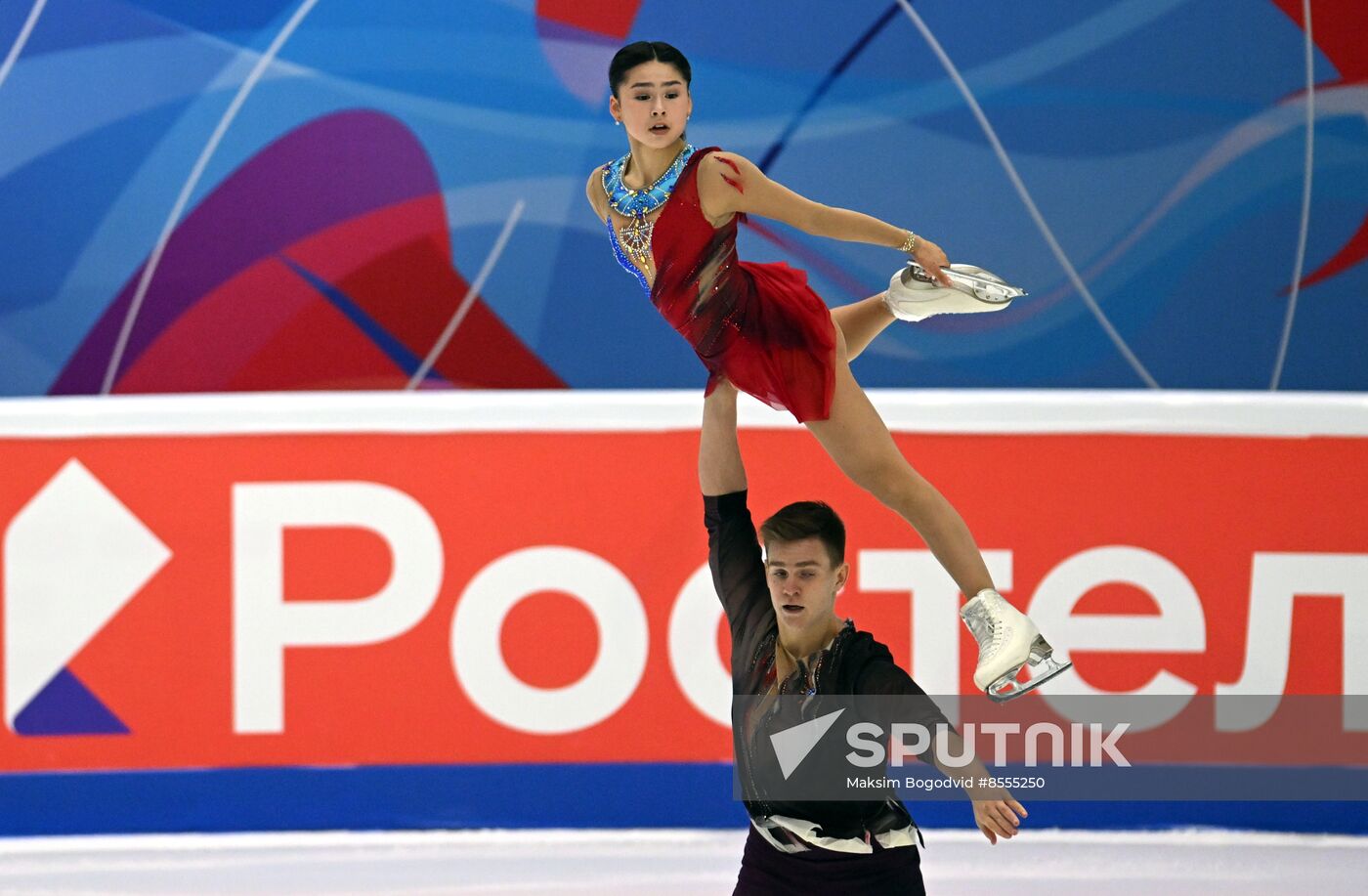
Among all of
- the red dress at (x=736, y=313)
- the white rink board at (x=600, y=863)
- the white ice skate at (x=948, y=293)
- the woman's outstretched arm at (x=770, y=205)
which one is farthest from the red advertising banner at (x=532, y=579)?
the woman's outstretched arm at (x=770, y=205)

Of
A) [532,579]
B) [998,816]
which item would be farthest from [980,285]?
[532,579]

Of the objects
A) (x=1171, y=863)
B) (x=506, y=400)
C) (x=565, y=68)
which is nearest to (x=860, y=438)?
(x=506, y=400)

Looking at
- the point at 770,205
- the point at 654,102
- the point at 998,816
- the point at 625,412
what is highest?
the point at 654,102

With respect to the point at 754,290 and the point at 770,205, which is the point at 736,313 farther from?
the point at 770,205

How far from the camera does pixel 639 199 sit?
92.6 inches

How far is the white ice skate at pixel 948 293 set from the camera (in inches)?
91.2

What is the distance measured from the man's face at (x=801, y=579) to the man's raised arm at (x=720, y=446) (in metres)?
0.20

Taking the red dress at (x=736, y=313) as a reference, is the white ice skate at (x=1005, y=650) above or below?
below

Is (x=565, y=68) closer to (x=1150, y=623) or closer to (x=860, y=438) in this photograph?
(x=1150, y=623)

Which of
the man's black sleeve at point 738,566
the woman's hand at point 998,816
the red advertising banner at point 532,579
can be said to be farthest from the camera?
the red advertising banner at point 532,579

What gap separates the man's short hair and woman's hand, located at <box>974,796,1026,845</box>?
17.6 inches

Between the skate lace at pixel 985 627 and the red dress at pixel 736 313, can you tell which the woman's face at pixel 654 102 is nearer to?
the red dress at pixel 736 313

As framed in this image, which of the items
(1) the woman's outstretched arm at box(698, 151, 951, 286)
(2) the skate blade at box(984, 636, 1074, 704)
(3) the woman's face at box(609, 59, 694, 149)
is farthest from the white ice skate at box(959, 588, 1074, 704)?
(3) the woman's face at box(609, 59, 694, 149)

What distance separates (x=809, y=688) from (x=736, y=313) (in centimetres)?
60
